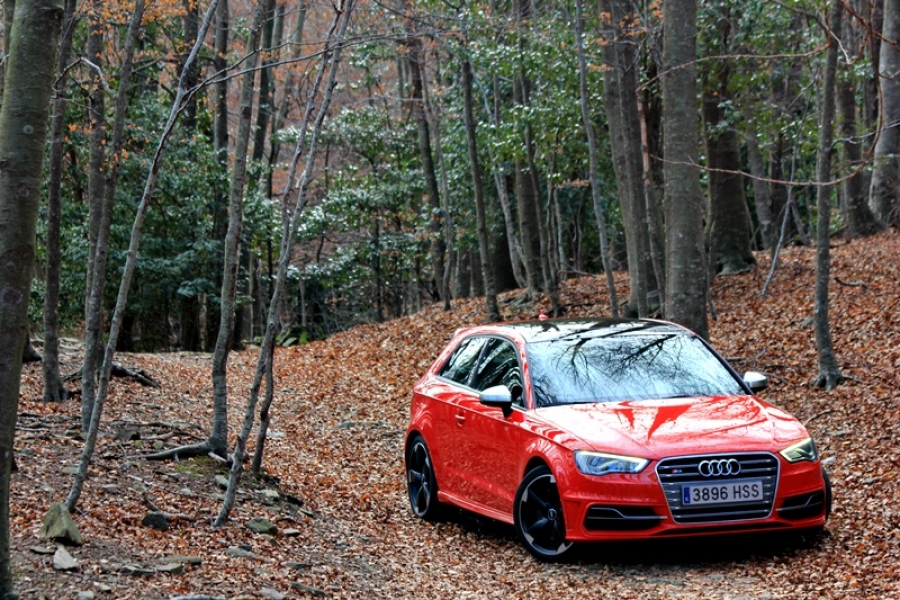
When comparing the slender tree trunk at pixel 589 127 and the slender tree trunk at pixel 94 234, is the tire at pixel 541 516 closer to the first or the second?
the slender tree trunk at pixel 94 234

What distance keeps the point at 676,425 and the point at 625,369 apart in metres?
1.04

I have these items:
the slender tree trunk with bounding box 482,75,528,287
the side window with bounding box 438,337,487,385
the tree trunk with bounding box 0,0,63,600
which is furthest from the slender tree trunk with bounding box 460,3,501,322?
the tree trunk with bounding box 0,0,63,600

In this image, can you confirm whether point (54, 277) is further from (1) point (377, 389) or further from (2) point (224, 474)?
(1) point (377, 389)

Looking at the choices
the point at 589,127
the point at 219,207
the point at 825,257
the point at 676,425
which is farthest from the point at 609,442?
the point at 219,207

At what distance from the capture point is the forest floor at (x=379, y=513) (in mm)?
5957

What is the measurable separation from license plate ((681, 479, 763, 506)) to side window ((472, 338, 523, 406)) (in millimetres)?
1674

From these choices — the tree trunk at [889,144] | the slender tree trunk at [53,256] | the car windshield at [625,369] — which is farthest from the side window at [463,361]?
the tree trunk at [889,144]

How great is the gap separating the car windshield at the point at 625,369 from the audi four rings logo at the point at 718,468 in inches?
42.8

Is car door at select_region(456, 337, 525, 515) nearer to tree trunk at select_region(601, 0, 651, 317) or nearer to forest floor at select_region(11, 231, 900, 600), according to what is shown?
forest floor at select_region(11, 231, 900, 600)

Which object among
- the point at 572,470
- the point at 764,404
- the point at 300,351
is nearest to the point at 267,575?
the point at 572,470

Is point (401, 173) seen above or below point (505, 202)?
above

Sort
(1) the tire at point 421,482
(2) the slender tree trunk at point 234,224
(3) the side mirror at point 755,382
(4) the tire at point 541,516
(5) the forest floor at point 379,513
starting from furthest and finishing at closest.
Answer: (1) the tire at point 421,482
(2) the slender tree trunk at point 234,224
(3) the side mirror at point 755,382
(4) the tire at point 541,516
(5) the forest floor at point 379,513

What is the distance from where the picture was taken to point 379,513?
367 inches

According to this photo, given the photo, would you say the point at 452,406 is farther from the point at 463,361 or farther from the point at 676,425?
the point at 676,425
